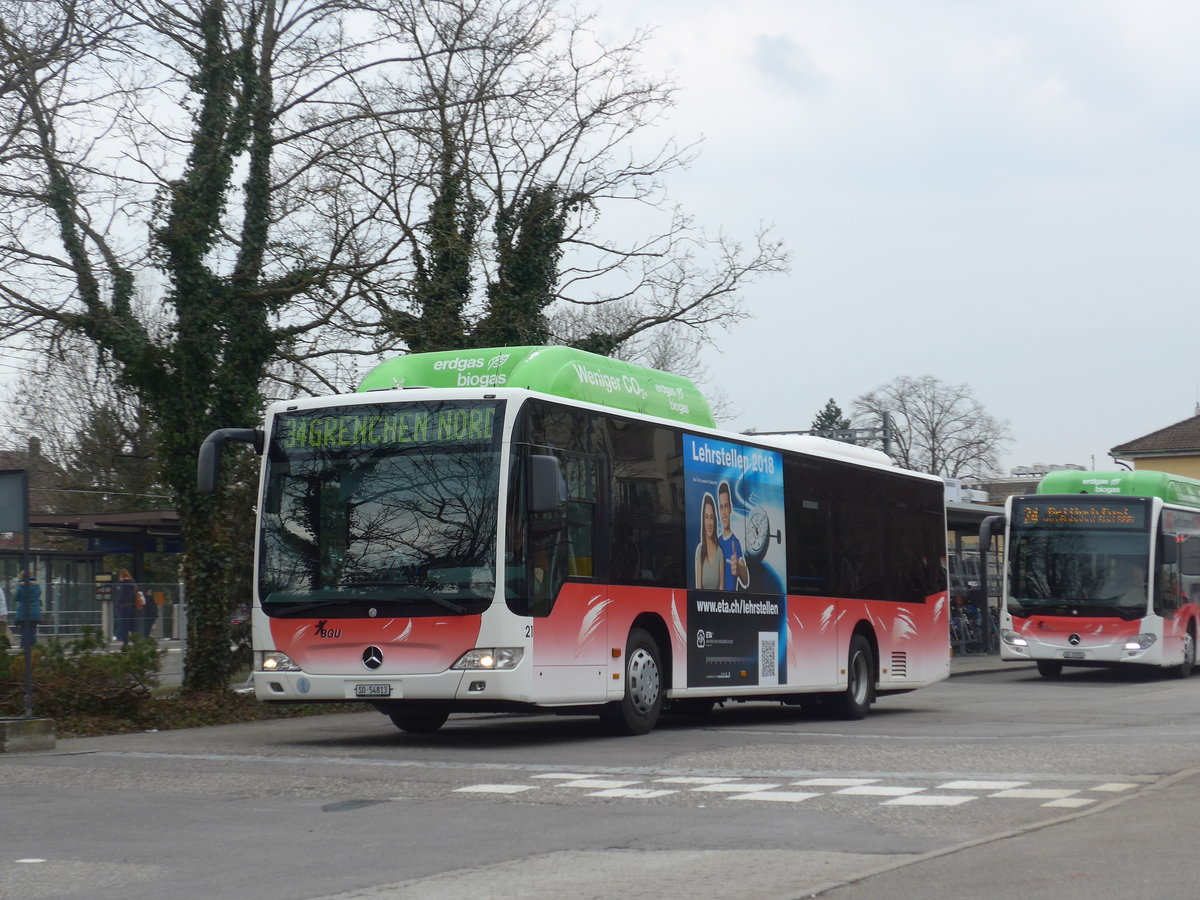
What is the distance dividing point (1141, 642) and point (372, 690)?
18426 millimetres

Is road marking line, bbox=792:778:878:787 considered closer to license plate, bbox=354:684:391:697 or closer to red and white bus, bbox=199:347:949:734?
red and white bus, bbox=199:347:949:734

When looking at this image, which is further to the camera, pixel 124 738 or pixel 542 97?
pixel 542 97

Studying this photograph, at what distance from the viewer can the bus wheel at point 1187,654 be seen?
29.7 meters

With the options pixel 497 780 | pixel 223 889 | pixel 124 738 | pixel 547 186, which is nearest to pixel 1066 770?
pixel 497 780

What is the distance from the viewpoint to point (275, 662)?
46.9 feet

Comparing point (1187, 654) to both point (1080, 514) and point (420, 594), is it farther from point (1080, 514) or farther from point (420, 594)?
point (420, 594)

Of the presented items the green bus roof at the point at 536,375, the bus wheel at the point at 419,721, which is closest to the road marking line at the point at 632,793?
the green bus roof at the point at 536,375

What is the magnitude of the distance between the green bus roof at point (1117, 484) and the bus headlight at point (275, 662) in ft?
63.8

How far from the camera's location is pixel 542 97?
73.3ft

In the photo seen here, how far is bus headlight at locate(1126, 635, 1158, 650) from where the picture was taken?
28109 mm

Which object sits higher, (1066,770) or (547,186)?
(547,186)

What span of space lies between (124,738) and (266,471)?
3.49 metres

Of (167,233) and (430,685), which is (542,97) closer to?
(167,233)

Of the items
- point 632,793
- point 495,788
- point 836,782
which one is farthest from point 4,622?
point 836,782
